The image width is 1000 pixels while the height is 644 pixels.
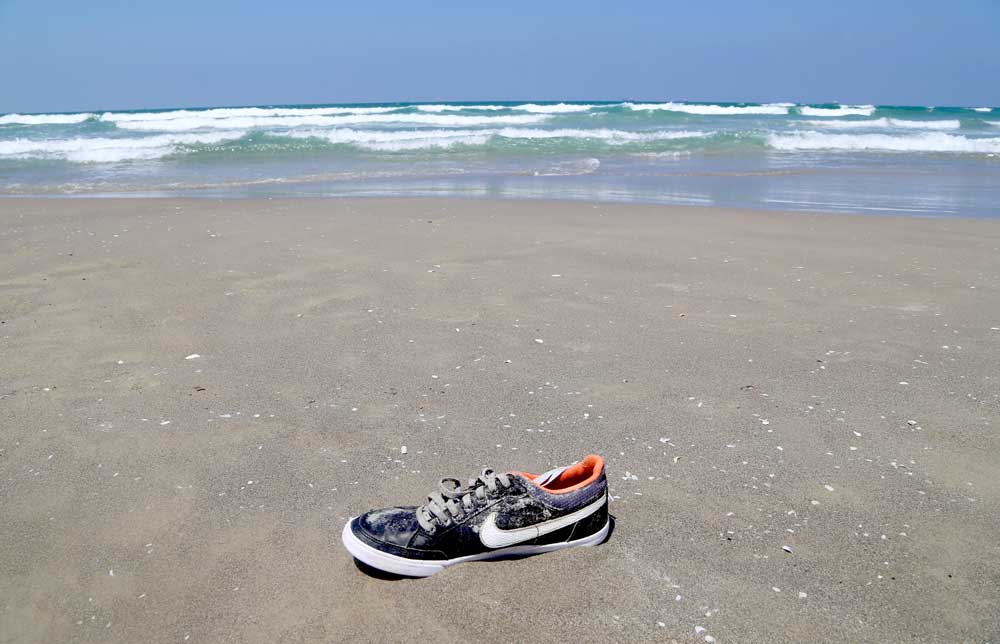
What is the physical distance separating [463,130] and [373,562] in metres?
→ 25.4

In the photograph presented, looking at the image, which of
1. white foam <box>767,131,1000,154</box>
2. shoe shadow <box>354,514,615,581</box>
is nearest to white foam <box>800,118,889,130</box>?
white foam <box>767,131,1000,154</box>

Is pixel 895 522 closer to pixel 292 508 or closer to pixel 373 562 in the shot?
pixel 373 562

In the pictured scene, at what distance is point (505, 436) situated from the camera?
9.50 ft

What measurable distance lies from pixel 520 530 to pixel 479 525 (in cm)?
12

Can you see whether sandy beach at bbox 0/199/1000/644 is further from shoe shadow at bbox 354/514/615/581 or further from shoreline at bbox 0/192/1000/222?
shoreline at bbox 0/192/1000/222

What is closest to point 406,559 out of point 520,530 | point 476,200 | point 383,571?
point 383,571

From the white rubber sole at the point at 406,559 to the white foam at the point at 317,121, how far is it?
93.4ft

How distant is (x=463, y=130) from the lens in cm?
2630

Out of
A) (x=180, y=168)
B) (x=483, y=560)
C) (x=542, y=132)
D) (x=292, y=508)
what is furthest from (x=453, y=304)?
(x=542, y=132)

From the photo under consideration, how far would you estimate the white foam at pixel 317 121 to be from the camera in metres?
30.1

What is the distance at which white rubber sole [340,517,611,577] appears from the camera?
202cm

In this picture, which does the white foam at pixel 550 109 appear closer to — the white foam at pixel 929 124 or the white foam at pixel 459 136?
the white foam at pixel 459 136

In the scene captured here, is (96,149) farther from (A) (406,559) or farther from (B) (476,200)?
(A) (406,559)

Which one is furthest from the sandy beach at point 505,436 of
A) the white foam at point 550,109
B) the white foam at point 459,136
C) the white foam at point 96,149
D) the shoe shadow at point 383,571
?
the white foam at point 550,109
